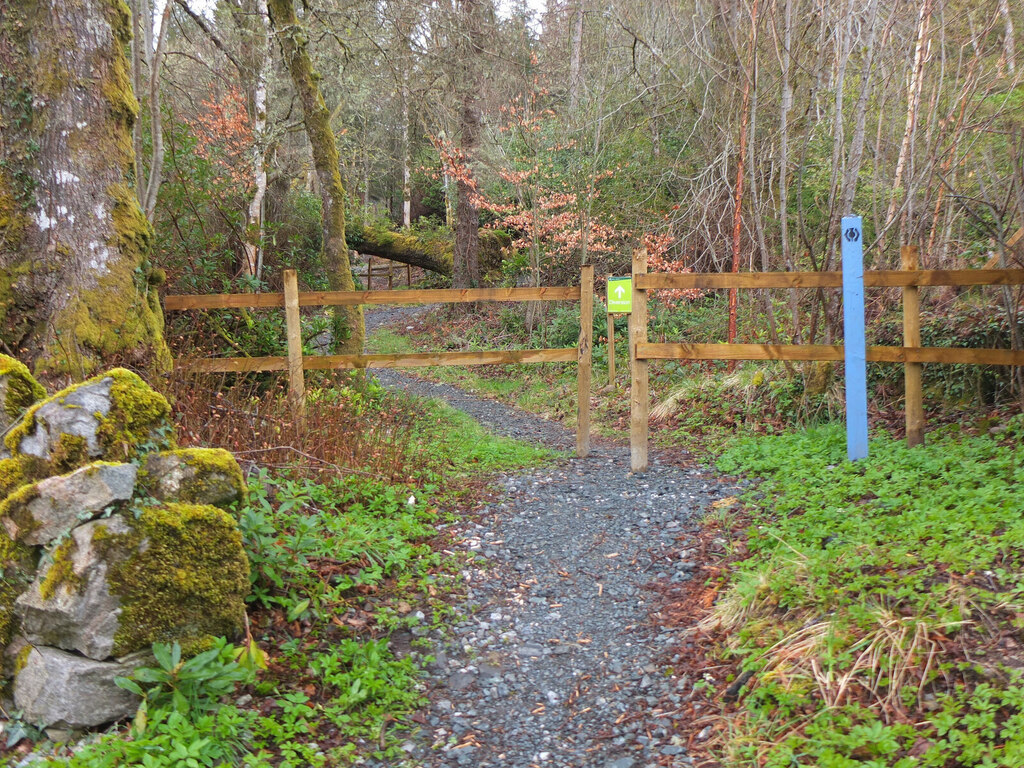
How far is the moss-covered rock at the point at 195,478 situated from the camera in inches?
126

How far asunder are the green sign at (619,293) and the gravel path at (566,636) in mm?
3894

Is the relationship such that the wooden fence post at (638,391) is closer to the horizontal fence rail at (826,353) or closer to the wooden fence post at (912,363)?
the horizontal fence rail at (826,353)

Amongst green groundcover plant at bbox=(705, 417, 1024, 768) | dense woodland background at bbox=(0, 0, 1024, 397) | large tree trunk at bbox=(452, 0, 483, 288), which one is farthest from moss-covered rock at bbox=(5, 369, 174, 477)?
large tree trunk at bbox=(452, 0, 483, 288)

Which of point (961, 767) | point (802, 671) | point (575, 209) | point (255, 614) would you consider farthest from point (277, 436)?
point (575, 209)

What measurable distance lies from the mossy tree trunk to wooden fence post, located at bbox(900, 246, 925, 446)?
6.36 m

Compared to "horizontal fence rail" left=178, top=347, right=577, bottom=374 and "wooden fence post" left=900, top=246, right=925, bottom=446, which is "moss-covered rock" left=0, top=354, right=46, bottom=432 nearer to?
"horizontal fence rail" left=178, top=347, right=577, bottom=374

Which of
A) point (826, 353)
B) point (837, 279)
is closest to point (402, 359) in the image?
point (826, 353)

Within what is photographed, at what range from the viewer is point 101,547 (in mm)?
2836

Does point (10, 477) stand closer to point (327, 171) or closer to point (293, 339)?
point (293, 339)

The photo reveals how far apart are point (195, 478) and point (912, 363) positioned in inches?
202

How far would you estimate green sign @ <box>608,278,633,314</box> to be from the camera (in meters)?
9.66

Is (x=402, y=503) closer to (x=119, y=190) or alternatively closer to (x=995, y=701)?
(x=119, y=190)

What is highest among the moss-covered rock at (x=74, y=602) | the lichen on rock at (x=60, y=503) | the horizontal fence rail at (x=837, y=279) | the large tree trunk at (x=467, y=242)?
the large tree trunk at (x=467, y=242)

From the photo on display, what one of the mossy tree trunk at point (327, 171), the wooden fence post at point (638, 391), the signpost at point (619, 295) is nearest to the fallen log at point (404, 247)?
the mossy tree trunk at point (327, 171)
